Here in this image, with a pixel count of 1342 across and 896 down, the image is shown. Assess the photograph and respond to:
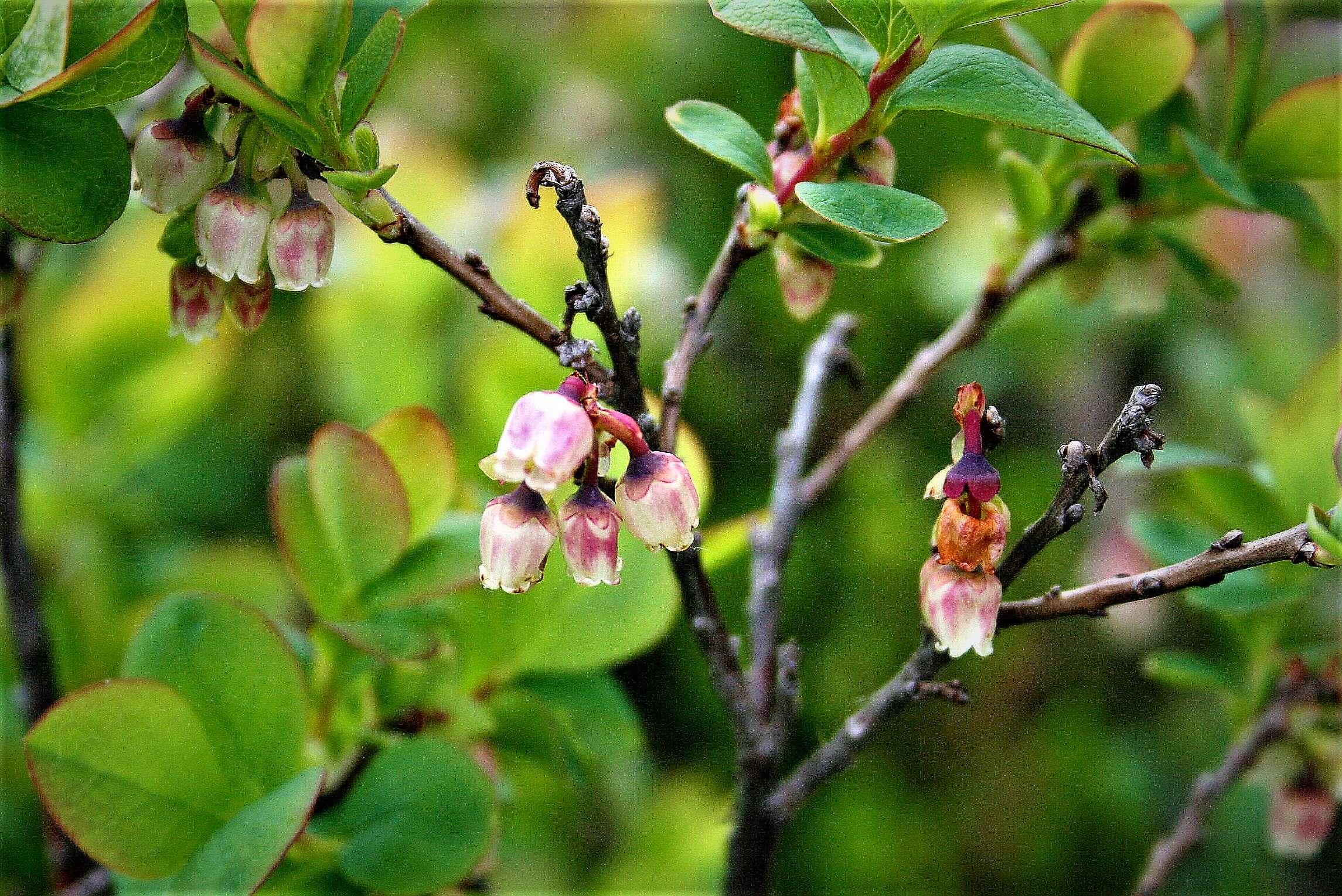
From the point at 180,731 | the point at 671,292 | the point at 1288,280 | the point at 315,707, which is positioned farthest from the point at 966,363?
the point at 180,731

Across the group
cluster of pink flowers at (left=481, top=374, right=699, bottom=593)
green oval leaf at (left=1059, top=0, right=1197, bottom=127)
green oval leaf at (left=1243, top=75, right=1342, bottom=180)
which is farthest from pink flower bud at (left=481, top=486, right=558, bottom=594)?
green oval leaf at (left=1243, top=75, right=1342, bottom=180)

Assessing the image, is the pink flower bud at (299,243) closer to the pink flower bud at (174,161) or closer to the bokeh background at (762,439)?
the pink flower bud at (174,161)

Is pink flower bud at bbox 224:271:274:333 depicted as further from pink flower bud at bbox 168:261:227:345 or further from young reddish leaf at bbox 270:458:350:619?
young reddish leaf at bbox 270:458:350:619

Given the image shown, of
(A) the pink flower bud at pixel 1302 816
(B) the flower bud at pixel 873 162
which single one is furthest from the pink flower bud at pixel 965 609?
(A) the pink flower bud at pixel 1302 816

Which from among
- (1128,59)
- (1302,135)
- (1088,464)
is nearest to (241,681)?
(1088,464)

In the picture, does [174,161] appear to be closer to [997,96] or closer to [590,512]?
[590,512]
